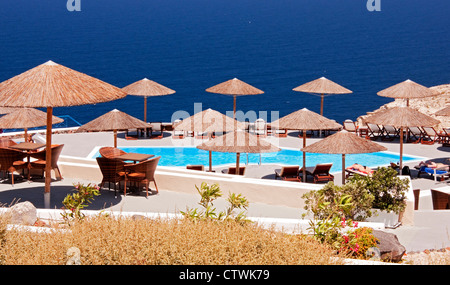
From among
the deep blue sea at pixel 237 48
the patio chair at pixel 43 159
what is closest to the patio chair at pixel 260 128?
the patio chair at pixel 43 159

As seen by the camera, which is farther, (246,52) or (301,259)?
(246,52)

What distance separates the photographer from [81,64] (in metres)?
94.1

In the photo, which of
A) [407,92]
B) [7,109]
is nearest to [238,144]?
[7,109]

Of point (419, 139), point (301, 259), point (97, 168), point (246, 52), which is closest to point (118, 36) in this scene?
point (246, 52)

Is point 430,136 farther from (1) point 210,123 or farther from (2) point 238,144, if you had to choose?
(2) point 238,144

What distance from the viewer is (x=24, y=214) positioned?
8820 mm

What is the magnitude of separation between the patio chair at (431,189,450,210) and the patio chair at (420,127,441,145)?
9.06m

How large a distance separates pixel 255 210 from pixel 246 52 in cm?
9244

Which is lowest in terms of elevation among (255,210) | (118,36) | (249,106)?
(255,210)

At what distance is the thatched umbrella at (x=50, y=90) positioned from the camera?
10.1 meters

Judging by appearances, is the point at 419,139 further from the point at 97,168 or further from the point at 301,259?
the point at 301,259

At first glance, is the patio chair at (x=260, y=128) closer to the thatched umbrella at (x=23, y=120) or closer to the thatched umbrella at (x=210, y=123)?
the thatched umbrella at (x=210, y=123)

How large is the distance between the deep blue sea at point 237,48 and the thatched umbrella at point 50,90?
51460 mm
